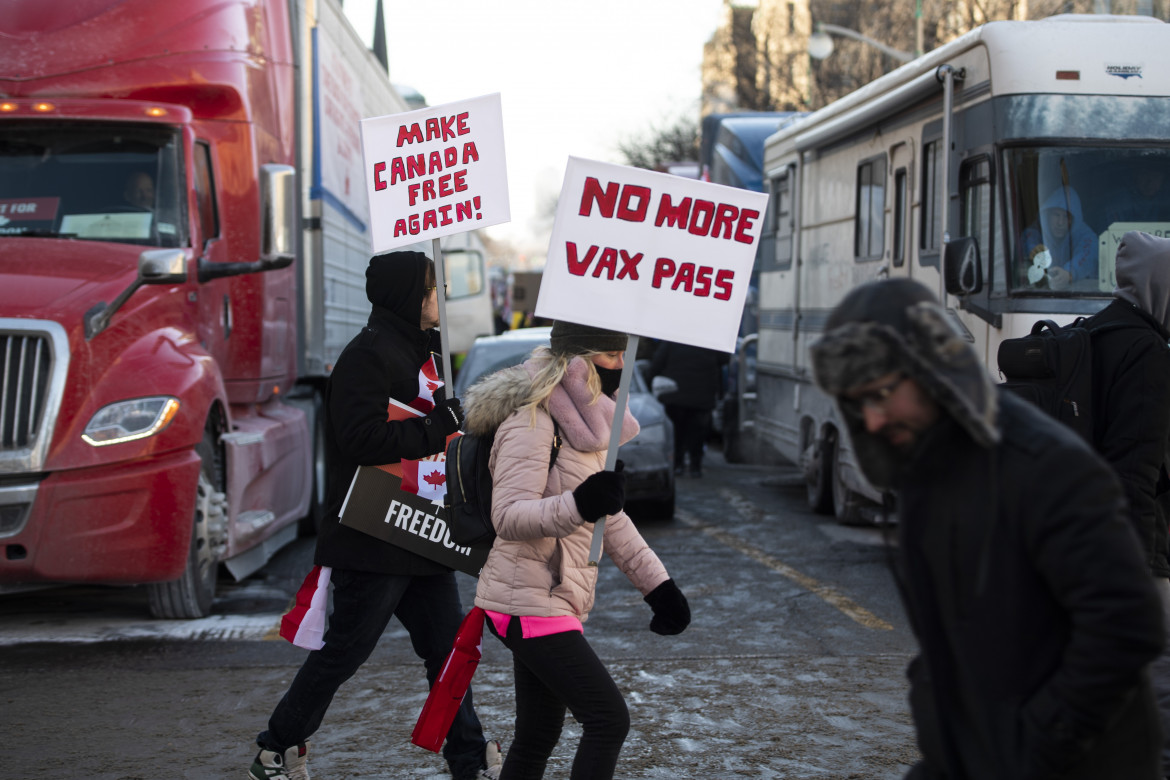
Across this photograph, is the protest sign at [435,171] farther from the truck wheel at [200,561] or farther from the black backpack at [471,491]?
the truck wheel at [200,561]

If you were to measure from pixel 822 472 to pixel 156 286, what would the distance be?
242 inches

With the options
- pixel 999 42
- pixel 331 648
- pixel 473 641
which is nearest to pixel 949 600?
pixel 473 641

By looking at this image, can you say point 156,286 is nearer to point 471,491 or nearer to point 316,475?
point 316,475

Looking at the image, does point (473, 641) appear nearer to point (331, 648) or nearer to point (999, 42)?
point (331, 648)

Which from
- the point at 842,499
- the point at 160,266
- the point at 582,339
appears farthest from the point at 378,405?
the point at 842,499

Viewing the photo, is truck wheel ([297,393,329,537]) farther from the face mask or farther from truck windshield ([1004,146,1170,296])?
the face mask

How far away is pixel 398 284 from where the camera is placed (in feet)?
14.8

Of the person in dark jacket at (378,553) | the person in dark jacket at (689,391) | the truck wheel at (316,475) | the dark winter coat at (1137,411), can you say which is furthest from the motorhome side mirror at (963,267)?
the person in dark jacket at (689,391)

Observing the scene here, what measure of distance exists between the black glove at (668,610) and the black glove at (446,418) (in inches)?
45.0

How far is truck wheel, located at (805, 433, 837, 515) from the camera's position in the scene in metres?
11.4

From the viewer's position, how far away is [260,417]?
924 centimetres

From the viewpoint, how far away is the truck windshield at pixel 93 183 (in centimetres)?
766

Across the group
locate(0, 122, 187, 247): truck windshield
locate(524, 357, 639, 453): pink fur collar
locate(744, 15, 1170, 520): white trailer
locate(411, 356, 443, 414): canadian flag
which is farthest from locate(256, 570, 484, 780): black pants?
locate(744, 15, 1170, 520): white trailer

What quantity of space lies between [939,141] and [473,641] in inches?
241
